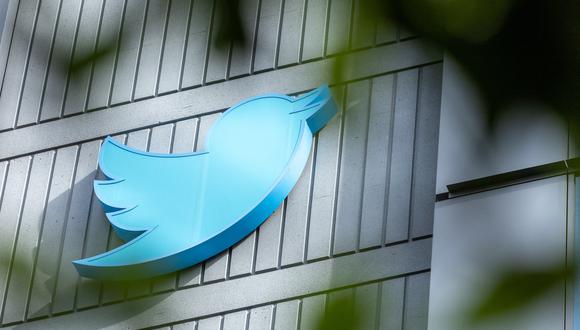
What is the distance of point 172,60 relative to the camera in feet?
23.2

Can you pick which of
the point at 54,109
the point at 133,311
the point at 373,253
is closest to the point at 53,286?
the point at 54,109

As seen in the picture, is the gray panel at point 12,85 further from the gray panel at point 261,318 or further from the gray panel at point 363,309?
the gray panel at point 363,309

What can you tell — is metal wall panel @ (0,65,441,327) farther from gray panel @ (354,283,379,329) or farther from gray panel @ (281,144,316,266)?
gray panel @ (354,283,379,329)

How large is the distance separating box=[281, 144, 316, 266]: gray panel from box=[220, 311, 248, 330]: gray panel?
1.05 feet

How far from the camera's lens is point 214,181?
6.63 metres

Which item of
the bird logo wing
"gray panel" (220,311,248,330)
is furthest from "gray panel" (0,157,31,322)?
"gray panel" (220,311,248,330)

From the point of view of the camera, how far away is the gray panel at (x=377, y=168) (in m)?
6.07

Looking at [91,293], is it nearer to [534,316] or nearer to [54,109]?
[54,109]

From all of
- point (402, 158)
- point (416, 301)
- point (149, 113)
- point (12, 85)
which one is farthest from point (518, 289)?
point (12, 85)

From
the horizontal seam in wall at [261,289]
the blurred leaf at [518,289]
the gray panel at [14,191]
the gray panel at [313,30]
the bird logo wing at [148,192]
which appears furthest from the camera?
the gray panel at [14,191]

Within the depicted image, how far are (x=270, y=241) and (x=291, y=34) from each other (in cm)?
125

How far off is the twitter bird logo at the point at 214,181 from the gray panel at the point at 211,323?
1.00 ft

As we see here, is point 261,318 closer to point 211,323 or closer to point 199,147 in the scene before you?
point 211,323

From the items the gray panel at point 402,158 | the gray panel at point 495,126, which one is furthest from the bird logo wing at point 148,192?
the gray panel at point 495,126
